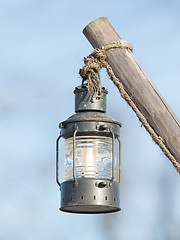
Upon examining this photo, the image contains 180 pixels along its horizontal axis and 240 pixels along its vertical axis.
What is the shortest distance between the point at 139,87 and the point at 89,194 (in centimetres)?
59

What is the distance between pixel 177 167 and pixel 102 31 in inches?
34.2

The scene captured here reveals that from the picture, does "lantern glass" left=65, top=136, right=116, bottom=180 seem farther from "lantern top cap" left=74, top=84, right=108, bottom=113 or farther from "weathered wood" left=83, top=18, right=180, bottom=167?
"weathered wood" left=83, top=18, right=180, bottom=167


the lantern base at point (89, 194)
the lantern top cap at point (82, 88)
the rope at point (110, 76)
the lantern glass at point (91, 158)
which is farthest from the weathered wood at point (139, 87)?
the lantern base at point (89, 194)

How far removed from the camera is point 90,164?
351 centimetres

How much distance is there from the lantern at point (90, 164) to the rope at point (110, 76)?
18 cm

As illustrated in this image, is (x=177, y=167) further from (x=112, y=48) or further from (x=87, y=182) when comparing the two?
(x=112, y=48)

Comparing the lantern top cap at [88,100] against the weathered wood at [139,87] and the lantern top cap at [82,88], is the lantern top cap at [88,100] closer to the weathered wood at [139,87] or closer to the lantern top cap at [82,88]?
the lantern top cap at [82,88]

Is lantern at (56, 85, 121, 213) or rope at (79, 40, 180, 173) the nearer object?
rope at (79, 40, 180, 173)

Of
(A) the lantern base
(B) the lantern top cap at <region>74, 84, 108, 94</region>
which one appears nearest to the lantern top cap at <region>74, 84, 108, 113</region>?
(B) the lantern top cap at <region>74, 84, 108, 94</region>

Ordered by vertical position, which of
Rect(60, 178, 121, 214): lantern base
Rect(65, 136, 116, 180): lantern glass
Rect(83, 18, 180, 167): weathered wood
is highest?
Rect(83, 18, 180, 167): weathered wood

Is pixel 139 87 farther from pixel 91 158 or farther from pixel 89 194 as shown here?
pixel 89 194

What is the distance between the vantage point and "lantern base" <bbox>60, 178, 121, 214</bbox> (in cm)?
344

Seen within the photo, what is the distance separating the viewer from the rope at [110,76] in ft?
10.9

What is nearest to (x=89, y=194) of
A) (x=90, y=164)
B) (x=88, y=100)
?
(x=90, y=164)
